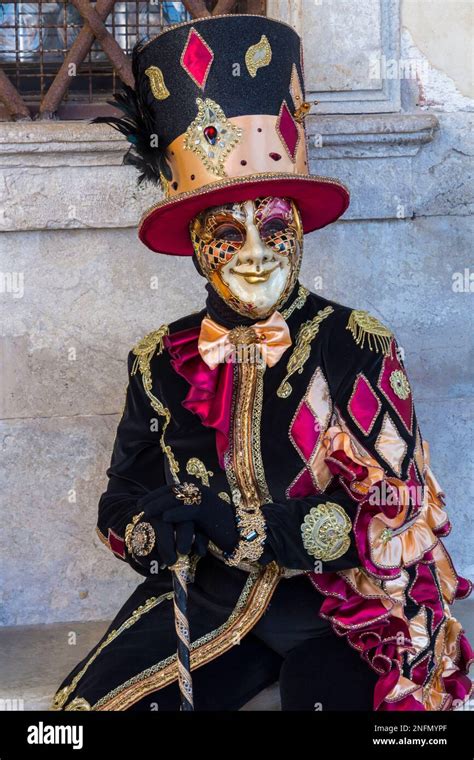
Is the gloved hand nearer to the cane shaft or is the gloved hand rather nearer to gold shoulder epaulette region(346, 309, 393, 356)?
the cane shaft

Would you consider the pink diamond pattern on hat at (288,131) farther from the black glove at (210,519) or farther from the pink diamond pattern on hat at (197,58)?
the black glove at (210,519)

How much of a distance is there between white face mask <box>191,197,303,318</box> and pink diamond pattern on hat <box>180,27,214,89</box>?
0.99 feet

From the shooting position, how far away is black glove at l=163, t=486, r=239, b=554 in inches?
99.1

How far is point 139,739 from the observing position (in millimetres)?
2541

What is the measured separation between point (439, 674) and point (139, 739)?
696 mm

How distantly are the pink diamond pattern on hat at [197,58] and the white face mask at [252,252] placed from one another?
0.30m

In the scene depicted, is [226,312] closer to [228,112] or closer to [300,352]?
[300,352]

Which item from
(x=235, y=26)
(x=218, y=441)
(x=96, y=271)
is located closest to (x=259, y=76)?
(x=235, y=26)

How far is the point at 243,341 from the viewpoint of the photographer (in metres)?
2.80

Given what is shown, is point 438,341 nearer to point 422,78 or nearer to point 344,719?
point 422,78

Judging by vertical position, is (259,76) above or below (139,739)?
above

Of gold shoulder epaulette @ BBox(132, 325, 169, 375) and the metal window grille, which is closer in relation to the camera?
gold shoulder epaulette @ BBox(132, 325, 169, 375)

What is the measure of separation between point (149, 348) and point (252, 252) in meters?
0.48

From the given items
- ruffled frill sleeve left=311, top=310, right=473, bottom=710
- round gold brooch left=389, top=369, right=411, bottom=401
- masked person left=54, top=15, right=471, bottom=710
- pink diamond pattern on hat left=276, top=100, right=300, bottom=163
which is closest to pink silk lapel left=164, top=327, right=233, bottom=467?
masked person left=54, top=15, right=471, bottom=710
